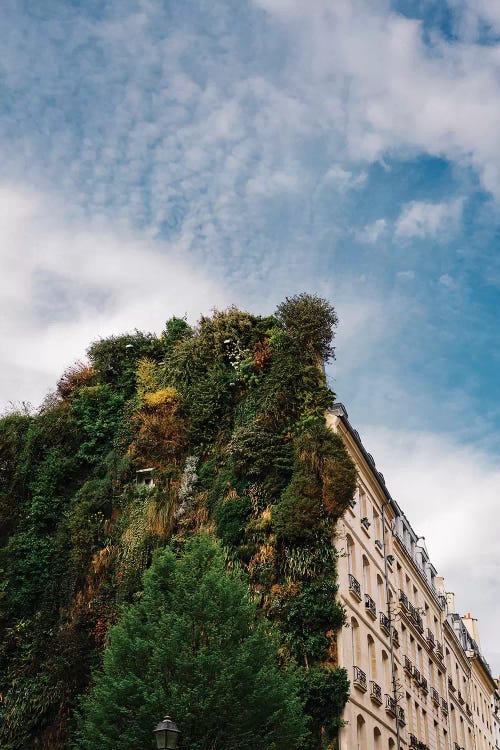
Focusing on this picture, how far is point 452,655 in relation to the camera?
46.7 m

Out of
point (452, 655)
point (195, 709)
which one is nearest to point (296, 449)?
point (195, 709)

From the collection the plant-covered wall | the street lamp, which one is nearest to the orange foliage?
the plant-covered wall

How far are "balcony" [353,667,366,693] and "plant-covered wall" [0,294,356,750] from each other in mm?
1555

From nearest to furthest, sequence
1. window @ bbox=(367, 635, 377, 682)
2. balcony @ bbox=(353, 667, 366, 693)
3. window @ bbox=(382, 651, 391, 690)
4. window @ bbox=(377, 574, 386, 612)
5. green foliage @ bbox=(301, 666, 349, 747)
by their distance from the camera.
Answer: green foliage @ bbox=(301, 666, 349, 747) → balcony @ bbox=(353, 667, 366, 693) → window @ bbox=(367, 635, 377, 682) → window @ bbox=(382, 651, 391, 690) → window @ bbox=(377, 574, 386, 612)

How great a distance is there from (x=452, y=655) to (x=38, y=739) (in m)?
28.6

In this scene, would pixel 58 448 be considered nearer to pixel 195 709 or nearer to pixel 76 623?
pixel 76 623

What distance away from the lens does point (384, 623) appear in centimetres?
3023

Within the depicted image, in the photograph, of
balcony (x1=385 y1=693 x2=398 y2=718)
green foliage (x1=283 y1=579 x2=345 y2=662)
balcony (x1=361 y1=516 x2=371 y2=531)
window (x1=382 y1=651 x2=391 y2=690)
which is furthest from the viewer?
balcony (x1=361 y1=516 x2=371 y2=531)

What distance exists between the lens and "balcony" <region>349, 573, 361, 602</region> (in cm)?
2641

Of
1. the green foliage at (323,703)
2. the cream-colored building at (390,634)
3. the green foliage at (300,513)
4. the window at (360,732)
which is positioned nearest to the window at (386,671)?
the cream-colored building at (390,634)

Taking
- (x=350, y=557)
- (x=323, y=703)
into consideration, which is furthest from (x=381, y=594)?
(x=323, y=703)

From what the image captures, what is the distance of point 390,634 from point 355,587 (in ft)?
16.1

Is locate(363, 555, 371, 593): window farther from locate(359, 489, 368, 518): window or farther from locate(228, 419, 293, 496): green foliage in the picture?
locate(228, 419, 293, 496): green foliage

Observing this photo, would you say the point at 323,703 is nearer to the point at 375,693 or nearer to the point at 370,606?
the point at 375,693
